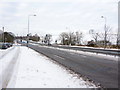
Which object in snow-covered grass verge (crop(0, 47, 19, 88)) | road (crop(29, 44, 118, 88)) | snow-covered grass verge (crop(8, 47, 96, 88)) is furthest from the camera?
road (crop(29, 44, 118, 88))

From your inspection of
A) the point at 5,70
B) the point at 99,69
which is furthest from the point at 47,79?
the point at 99,69

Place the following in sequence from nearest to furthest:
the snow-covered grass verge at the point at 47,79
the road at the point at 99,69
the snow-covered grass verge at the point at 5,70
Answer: the snow-covered grass verge at the point at 47,79
the snow-covered grass verge at the point at 5,70
the road at the point at 99,69

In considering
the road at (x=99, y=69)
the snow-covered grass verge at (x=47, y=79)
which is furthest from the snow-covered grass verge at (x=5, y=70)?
the road at (x=99, y=69)

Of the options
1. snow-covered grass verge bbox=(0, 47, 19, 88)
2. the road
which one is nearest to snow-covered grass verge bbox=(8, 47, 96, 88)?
snow-covered grass verge bbox=(0, 47, 19, 88)

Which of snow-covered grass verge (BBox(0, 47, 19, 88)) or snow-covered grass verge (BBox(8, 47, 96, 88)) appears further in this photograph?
snow-covered grass verge (BBox(0, 47, 19, 88))

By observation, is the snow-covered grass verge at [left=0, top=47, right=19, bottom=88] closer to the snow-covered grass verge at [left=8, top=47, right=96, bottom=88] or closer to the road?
the snow-covered grass verge at [left=8, top=47, right=96, bottom=88]

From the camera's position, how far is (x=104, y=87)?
760cm

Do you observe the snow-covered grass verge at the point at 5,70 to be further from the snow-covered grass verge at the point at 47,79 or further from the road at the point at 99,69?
the road at the point at 99,69

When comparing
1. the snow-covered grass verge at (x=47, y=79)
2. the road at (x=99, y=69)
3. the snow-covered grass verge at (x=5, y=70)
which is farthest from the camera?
the road at (x=99, y=69)

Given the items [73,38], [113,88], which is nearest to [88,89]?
[113,88]

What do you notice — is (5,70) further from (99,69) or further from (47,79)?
(99,69)

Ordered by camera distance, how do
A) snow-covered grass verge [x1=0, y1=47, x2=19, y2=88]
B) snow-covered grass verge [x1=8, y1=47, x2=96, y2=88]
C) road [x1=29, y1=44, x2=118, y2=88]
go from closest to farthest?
snow-covered grass verge [x1=8, y1=47, x2=96, y2=88]
snow-covered grass verge [x1=0, y1=47, x2=19, y2=88]
road [x1=29, y1=44, x2=118, y2=88]

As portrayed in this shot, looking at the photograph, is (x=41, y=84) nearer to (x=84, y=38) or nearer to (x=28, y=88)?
(x=28, y=88)

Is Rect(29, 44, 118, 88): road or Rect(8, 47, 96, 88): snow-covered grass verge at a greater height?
Rect(8, 47, 96, 88): snow-covered grass verge
